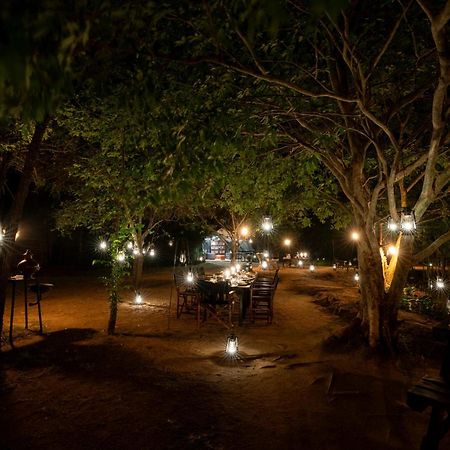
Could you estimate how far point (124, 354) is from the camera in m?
7.60

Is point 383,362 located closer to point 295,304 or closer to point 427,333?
point 427,333

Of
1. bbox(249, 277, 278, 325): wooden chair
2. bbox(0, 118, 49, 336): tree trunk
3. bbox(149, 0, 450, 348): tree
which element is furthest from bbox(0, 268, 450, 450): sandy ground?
bbox(149, 0, 450, 348): tree

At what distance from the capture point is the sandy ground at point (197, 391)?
179 inches

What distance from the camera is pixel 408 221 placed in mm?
6742

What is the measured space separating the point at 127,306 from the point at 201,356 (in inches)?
239

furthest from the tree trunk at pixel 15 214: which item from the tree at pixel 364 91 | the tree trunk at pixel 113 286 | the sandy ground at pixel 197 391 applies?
the tree at pixel 364 91

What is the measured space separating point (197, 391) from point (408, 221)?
185 inches

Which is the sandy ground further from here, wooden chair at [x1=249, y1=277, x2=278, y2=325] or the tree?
the tree

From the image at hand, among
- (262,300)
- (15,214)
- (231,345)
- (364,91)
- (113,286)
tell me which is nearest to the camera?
(364,91)

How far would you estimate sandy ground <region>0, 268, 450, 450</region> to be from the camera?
4535 millimetres

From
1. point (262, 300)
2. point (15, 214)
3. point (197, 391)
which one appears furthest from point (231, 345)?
point (15, 214)

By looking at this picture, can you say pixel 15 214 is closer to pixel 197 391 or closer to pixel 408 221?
pixel 197 391

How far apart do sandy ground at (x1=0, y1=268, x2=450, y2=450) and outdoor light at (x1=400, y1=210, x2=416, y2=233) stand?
101 inches

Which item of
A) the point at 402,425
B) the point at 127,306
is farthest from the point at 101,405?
the point at 127,306
